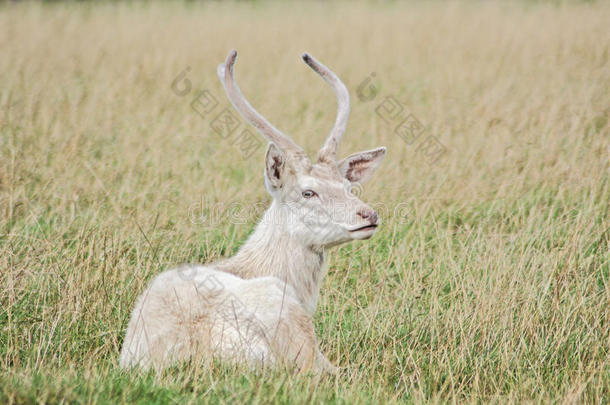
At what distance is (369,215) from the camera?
4262 mm

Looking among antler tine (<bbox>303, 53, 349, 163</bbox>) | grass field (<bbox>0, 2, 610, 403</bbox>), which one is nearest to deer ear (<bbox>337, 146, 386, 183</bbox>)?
antler tine (<bbox>303, 53, 349, 163</bbox>)

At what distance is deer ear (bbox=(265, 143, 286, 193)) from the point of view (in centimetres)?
442

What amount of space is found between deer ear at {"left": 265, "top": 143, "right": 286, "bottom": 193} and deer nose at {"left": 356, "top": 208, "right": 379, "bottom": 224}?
1.79ft

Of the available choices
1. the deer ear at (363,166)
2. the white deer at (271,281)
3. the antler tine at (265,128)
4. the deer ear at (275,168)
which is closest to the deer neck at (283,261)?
the white deer at (271,281)

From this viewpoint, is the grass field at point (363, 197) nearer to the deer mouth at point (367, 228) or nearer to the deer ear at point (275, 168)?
the deer mouth at point (367, 228)

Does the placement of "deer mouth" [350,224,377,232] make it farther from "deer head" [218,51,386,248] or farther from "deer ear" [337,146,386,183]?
"deer ear" [337,146,386,183]

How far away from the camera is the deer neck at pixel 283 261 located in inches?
177

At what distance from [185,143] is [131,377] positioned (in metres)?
4.63

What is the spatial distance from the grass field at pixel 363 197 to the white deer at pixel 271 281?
17cm

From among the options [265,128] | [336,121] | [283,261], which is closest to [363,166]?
[336,121]

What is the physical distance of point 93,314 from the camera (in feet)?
14.3

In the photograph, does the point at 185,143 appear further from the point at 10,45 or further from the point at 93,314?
the point at 10,45

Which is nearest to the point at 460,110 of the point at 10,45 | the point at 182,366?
the point at 182,366

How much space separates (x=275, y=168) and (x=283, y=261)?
0.55 metres
